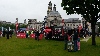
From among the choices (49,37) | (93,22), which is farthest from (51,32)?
(93,22)

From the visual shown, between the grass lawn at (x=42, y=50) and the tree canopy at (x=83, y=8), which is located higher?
the tree canopy at (x=83, y=8)

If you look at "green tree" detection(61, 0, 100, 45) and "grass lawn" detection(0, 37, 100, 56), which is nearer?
"grass lawn" detection(0, 37, 100, 56)

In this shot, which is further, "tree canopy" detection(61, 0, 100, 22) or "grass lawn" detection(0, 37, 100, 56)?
"tree canopy" detection(61, 0, 100, 22)

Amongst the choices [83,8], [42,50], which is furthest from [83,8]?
[42,50]

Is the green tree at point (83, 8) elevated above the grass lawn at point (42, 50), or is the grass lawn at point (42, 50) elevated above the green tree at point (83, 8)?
the green tree at point (83, 8)

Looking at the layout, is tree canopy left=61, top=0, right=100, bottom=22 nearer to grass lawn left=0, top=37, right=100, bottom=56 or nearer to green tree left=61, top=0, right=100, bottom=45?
green tree left=61, top=0, right=100, bottom=45

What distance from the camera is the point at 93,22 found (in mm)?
32406

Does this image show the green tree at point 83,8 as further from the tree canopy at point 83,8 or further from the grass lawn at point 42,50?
the grass lawn at point 42,50

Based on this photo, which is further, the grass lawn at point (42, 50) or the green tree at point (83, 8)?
the green tree at point (83, 8)

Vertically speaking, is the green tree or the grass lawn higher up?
the green tree

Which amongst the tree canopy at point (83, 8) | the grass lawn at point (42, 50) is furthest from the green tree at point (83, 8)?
the grass lawn at point (42, 50)

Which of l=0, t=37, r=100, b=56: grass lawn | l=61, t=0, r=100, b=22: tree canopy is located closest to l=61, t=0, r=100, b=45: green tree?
l=61, t=0, r=100, b=22: tree canopy

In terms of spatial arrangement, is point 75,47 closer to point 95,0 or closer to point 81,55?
point 81,55

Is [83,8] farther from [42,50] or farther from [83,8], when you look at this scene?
[42,50]
